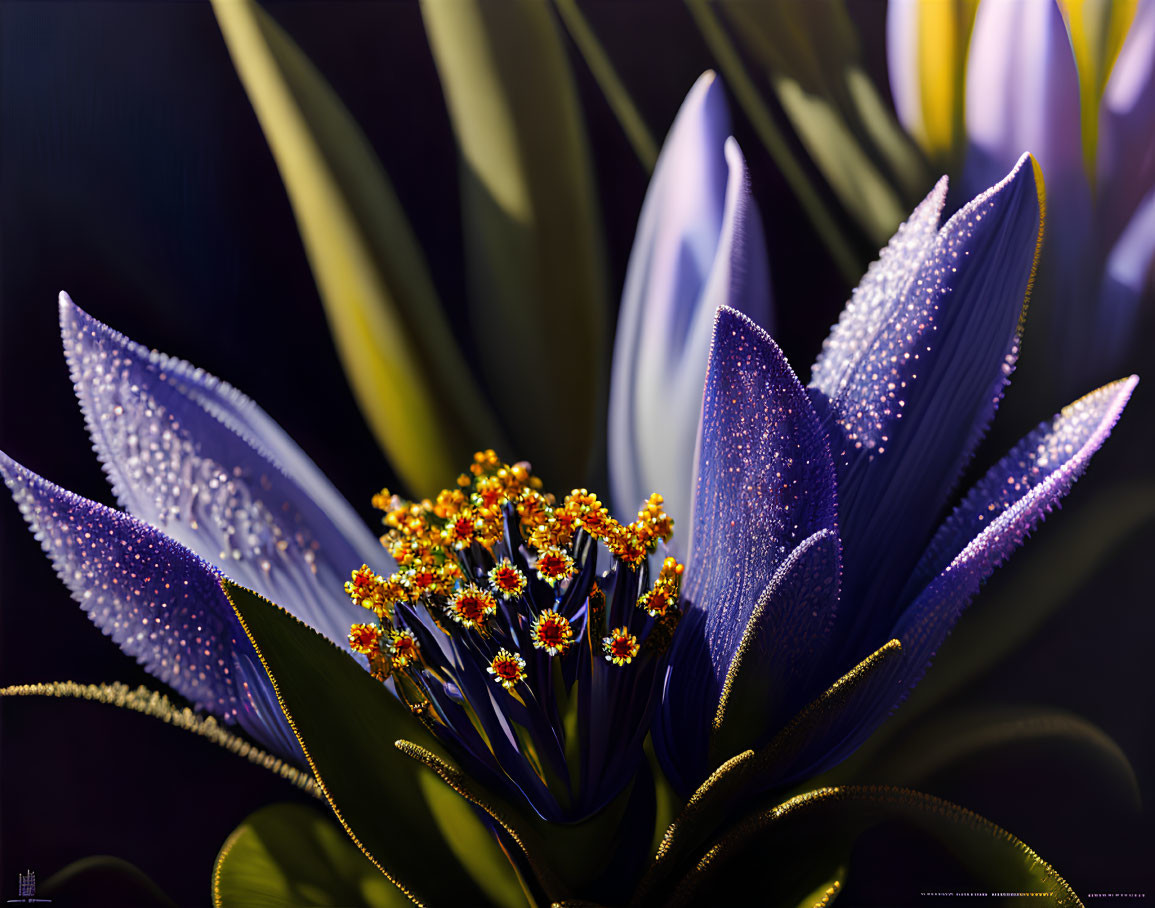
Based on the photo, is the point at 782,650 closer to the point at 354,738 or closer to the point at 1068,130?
the point at 354,738

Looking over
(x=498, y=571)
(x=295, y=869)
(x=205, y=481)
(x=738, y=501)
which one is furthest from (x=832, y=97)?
(x=295, y=869)

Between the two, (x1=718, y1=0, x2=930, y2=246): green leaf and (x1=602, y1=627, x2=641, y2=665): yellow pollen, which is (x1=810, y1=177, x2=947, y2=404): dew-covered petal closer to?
(x1=718, y1=0, x2=930, y2=246): green leaf

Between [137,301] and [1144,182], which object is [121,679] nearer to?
[137,301]

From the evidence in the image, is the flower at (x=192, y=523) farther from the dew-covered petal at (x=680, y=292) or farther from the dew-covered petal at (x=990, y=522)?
the dew-covered petal at (x=990, y=522)

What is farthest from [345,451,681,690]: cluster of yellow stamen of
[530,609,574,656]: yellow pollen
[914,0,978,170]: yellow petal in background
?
[914,0,978,170]: yellow petal in background

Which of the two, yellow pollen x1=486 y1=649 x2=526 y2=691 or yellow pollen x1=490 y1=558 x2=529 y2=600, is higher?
yellow pollen x1=490 y1=558 x2=529 y2=600

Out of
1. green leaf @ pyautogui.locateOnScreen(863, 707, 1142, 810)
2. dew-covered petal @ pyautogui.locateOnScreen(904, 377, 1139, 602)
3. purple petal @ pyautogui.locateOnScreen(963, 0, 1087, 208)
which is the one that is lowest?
green leaf @ pyautogui.locateOnScreen(863, 707, 1142, 810)
